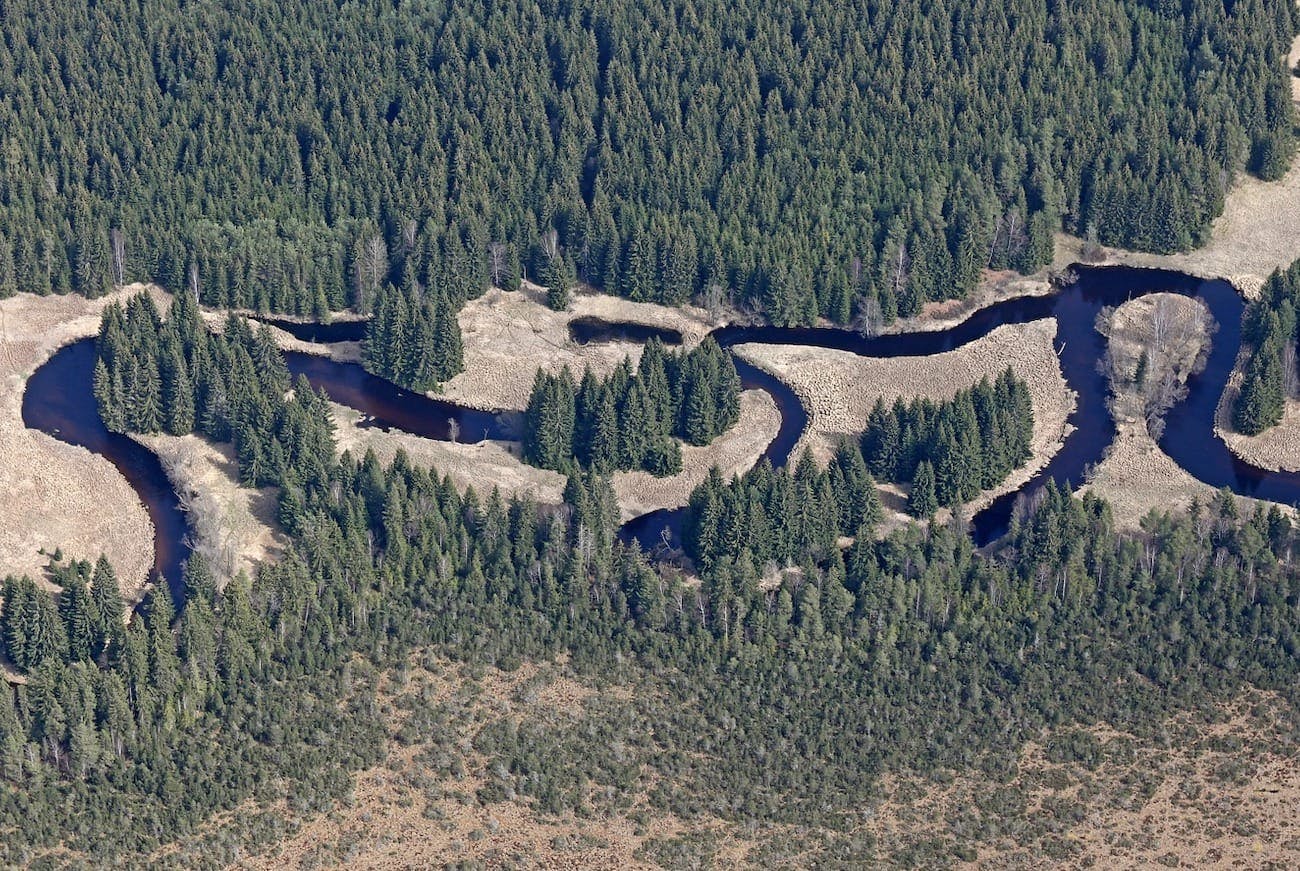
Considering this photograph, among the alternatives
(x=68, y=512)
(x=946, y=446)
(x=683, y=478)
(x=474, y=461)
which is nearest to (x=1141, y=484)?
(x=946, y=446)

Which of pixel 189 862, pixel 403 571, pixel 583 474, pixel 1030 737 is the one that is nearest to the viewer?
pixel 189 862

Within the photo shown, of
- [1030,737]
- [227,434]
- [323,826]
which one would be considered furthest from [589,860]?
[227,434]

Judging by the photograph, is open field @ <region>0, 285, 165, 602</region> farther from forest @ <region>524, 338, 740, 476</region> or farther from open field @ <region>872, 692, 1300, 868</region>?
open field @ <region>872, 692, 1300, 868</region>

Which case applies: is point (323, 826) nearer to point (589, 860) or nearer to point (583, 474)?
point (589, 860)

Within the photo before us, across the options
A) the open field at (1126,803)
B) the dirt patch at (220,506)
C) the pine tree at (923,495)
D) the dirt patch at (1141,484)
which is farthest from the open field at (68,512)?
the dirt patch at (1141,484)

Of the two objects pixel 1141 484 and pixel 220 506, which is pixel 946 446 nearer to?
pixel 1141 484

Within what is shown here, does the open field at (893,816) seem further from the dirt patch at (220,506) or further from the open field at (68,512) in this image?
the open field at (68,512)
